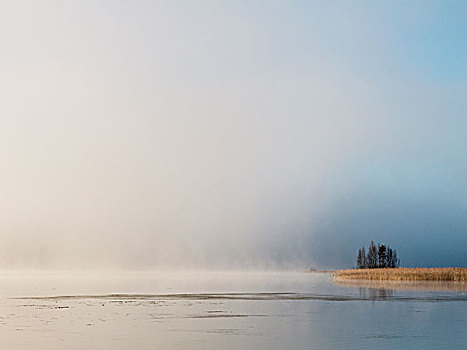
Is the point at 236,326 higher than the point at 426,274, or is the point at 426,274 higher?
the point at 426,274

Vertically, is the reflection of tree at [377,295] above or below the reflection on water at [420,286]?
below

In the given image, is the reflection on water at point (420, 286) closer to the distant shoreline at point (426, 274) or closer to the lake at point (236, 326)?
the distant shoreline at point (426, 274)

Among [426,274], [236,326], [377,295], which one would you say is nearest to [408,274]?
[426,274]

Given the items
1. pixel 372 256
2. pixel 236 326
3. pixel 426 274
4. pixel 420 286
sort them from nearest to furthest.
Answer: pixel 236 326
pixel 420 286
pixel 426 274
pixel 372 256

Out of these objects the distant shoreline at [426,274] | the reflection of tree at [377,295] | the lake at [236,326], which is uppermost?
the distant shoreline at [426,274]

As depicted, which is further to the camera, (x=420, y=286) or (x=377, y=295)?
(x=420, y=286)

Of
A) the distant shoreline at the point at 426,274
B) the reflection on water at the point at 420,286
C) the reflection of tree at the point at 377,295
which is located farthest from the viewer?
the distant shoreline at the point at 426,274

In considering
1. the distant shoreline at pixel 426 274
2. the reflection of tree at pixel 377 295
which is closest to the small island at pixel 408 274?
the distant shoreline at pixel 426 274

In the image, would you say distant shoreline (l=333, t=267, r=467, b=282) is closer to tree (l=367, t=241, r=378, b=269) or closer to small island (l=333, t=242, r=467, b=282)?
small island (l=333, t=242, r=467, b=282)

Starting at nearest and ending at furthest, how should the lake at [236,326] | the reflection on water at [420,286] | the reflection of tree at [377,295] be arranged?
the lake at [236,326] < the reflection of tree at [377,295] < the reflection on water at [420,286]

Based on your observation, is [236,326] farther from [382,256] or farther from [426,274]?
[382,256]

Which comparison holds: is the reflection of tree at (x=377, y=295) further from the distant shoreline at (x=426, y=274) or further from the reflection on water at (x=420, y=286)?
Answer: the distant shoreline at (x=426, y=274)

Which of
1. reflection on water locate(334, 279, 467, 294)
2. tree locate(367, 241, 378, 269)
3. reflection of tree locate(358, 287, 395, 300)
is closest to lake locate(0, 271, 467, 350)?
reflection of tree locate(358, 287, 395, 300)

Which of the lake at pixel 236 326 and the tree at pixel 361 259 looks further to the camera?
the tree at pixel 361 259
